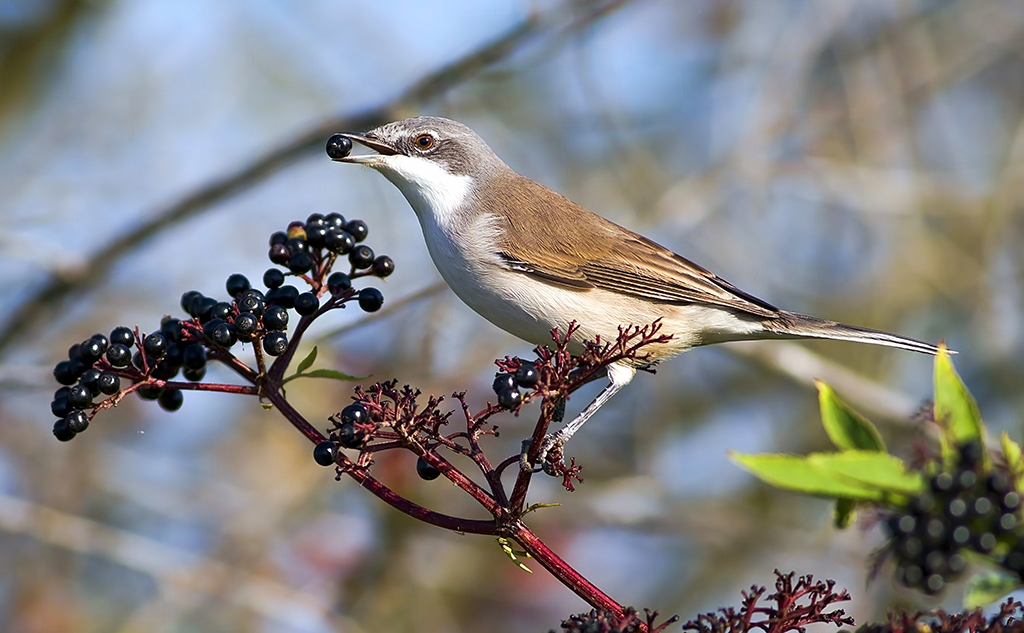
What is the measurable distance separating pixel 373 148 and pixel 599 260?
1433 millimetres

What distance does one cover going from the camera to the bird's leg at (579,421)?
2969 mm

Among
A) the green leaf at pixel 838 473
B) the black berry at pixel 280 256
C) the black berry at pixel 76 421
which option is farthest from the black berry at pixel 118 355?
the green leaf at pixel 838 473

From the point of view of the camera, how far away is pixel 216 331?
9.62 ft

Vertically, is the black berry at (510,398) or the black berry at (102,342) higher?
the black berry at (102,342)

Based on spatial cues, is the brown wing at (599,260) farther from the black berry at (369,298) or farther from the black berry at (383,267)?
the black berry at (369,298)

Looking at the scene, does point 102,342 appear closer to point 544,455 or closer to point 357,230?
point 357,230

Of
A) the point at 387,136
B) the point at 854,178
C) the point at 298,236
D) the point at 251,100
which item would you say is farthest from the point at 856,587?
the point at 251,100

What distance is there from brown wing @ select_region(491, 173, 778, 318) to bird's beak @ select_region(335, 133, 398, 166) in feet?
2.14

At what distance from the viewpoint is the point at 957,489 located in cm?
179

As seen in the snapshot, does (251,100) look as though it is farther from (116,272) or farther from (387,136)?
(387,136)

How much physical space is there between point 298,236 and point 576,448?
6080 mm

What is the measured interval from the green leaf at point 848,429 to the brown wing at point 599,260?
305 centimetres

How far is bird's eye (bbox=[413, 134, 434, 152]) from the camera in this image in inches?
220

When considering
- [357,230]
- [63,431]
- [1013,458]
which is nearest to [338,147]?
[357,230]
